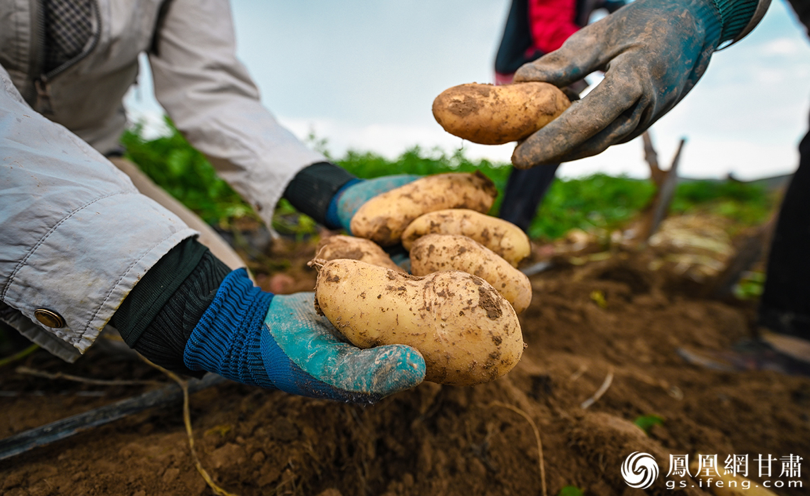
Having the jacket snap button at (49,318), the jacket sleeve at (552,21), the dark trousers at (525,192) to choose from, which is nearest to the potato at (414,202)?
the jacket snap button at (49,318)

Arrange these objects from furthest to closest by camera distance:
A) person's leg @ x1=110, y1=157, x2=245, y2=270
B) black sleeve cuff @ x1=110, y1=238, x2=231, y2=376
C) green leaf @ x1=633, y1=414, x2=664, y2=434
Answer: person's leg @ x1=110, y1=157, x2=245, y2=270 < green leaf @ x1=633, y1=414, x2=664, y2=434 < black sleeve cuff @ x1=110, y1=238, x2=231, y2=376

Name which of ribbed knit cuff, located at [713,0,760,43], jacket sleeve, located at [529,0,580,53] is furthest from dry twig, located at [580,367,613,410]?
jacket sleeve, located at [529,0,580,53]

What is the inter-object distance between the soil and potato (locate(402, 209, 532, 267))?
1.66 ft

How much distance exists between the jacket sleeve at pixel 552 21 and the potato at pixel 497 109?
1.69 metres

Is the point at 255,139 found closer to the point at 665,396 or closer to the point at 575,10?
the point at 665,396

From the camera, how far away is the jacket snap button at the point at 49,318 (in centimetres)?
85

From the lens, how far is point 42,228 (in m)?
0.82

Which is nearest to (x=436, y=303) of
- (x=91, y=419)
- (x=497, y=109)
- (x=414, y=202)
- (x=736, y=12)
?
(x=414, y=202)

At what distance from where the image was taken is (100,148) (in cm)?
177

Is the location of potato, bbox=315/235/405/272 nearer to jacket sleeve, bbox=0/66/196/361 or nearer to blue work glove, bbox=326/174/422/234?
blue work glove, bbox=326/174/422/234

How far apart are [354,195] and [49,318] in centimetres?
93

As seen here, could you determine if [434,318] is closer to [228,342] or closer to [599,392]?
[228,342]

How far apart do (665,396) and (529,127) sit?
143 centimetres

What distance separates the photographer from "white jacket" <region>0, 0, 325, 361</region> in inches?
32.5
